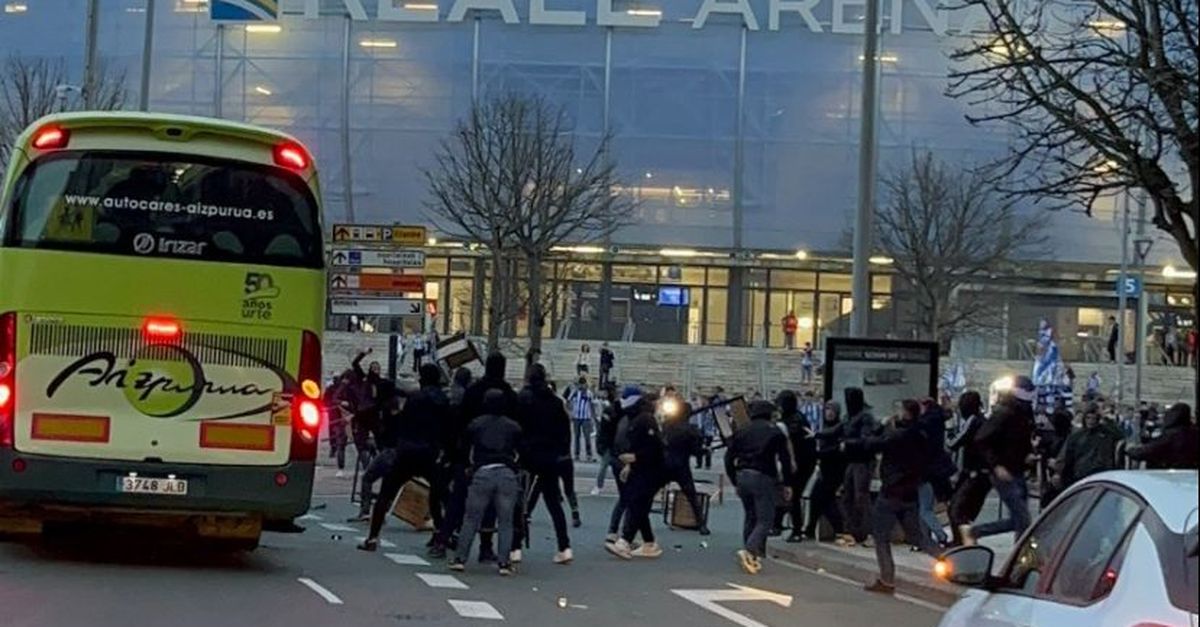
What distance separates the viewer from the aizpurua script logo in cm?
1244

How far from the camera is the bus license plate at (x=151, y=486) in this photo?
12445mm

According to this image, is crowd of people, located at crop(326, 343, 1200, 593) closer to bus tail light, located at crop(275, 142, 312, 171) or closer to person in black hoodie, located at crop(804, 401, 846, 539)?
person in black hoodie, located at crop(804, 401, 846, 539)

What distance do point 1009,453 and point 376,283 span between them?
11.0 metres

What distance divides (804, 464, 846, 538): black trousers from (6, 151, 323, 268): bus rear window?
754cm

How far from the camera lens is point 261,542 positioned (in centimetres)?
1655

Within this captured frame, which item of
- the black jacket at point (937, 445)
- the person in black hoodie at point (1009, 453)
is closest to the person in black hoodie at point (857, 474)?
the black jacket at point (937, 445)

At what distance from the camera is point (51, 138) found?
12594 mm

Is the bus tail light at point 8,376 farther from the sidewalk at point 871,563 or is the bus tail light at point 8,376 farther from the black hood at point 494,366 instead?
the sidewalk at point 871,563

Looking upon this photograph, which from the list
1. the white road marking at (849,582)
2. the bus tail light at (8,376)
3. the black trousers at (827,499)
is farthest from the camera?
the black trousers at (827,499)

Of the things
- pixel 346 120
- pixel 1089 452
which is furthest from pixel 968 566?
pixel 346 120

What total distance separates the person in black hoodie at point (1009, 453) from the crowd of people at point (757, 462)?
0.02m

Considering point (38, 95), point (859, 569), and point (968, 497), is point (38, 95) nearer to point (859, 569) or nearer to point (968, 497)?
point (859, 569)

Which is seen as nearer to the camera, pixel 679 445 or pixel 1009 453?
pixel 1009 453

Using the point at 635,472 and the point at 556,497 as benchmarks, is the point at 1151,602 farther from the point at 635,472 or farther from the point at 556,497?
the point at 635,472
